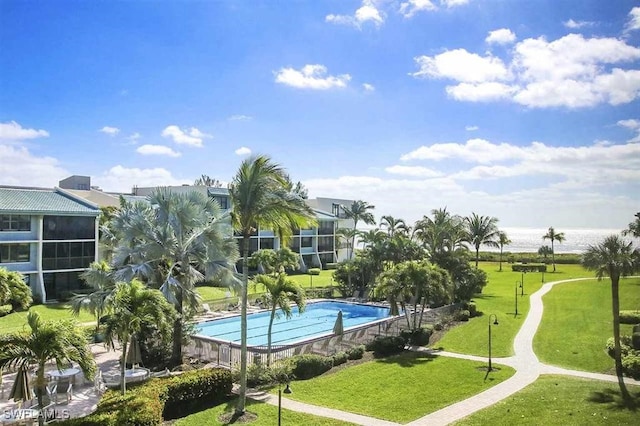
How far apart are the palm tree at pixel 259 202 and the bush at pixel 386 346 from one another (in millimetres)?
9064

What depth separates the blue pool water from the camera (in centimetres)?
2652

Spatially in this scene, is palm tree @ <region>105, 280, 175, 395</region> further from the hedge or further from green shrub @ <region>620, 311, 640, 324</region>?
green shrub @ <region>620, 311, 640, 324</region>

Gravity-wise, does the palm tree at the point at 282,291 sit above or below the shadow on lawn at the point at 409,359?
above

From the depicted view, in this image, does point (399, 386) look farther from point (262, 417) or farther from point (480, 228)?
point (480, 228)

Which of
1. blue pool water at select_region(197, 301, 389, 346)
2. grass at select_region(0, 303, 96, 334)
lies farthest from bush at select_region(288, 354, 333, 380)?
grass at select_region(0, 303, 96, 334)

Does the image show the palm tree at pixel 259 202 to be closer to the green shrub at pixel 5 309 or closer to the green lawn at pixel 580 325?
the green lawn at pixel 580 325

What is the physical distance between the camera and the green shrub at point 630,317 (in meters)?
25.7

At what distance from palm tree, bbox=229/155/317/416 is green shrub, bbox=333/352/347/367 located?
6174 millimetres

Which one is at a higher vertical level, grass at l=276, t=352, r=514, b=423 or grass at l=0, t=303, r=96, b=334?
grass at l=0, t=303, r=96, b=334

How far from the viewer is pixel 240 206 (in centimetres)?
1427

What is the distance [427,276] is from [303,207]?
1188cm

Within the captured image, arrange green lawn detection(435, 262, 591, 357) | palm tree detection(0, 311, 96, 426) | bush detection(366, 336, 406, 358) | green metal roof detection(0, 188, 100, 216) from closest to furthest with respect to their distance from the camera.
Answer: palm tree detection(0, 311, 96, 426) → bush detection(366, 336, 406, 358) → green lawn detection(435, 262, 591, 357) → green metal roof detection(0, 188, 100, 216)

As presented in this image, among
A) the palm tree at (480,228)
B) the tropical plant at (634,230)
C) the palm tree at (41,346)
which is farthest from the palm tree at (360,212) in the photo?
the palm tree at (41,346)

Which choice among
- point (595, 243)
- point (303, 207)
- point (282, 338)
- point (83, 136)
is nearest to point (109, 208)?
point (83, 136)
